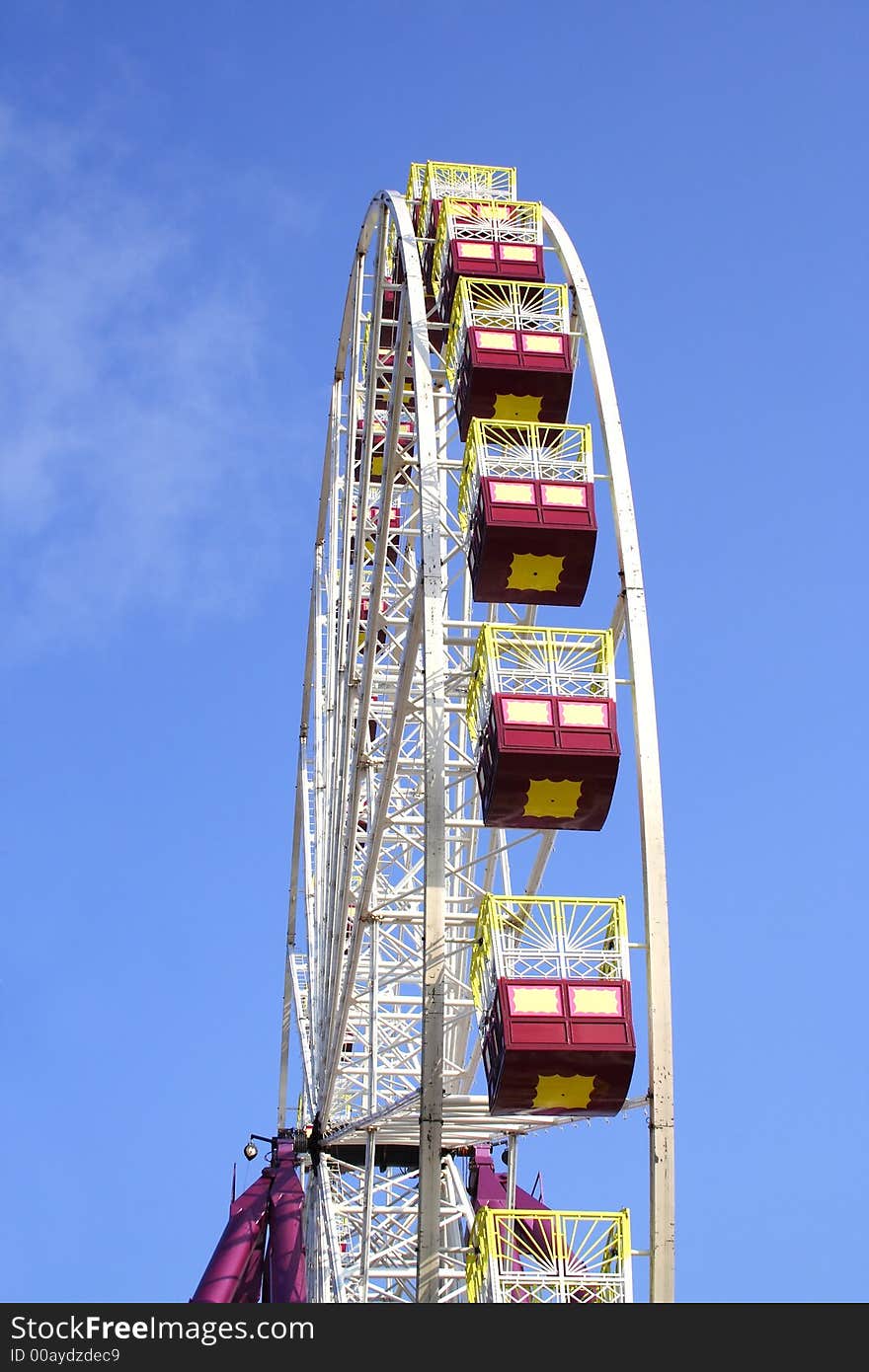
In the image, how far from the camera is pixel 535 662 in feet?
71.1

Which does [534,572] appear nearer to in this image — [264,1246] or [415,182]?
[415,182]

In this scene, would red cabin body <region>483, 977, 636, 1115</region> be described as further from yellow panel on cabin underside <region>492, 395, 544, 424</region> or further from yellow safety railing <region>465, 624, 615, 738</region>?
yellow panel on cabin underside <region>492, 395, 544, 424</region>

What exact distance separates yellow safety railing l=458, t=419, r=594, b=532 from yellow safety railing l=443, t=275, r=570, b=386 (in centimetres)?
167

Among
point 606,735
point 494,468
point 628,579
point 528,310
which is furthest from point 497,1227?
point 528,310

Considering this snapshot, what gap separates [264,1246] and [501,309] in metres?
18.1

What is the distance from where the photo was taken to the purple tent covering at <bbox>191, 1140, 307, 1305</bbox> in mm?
33062

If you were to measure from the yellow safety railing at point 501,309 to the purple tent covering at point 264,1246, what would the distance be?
50.2ft

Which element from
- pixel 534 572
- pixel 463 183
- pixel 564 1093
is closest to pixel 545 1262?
pixel 564 1093

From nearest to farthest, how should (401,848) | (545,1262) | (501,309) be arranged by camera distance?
1. (545,1262)
2. (501,309)
3. (401,848)

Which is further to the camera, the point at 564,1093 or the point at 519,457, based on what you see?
the point at 519,457

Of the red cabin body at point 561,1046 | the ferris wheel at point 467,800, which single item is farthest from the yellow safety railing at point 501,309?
the red cabin body at point 561,1046

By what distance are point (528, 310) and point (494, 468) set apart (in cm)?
326
